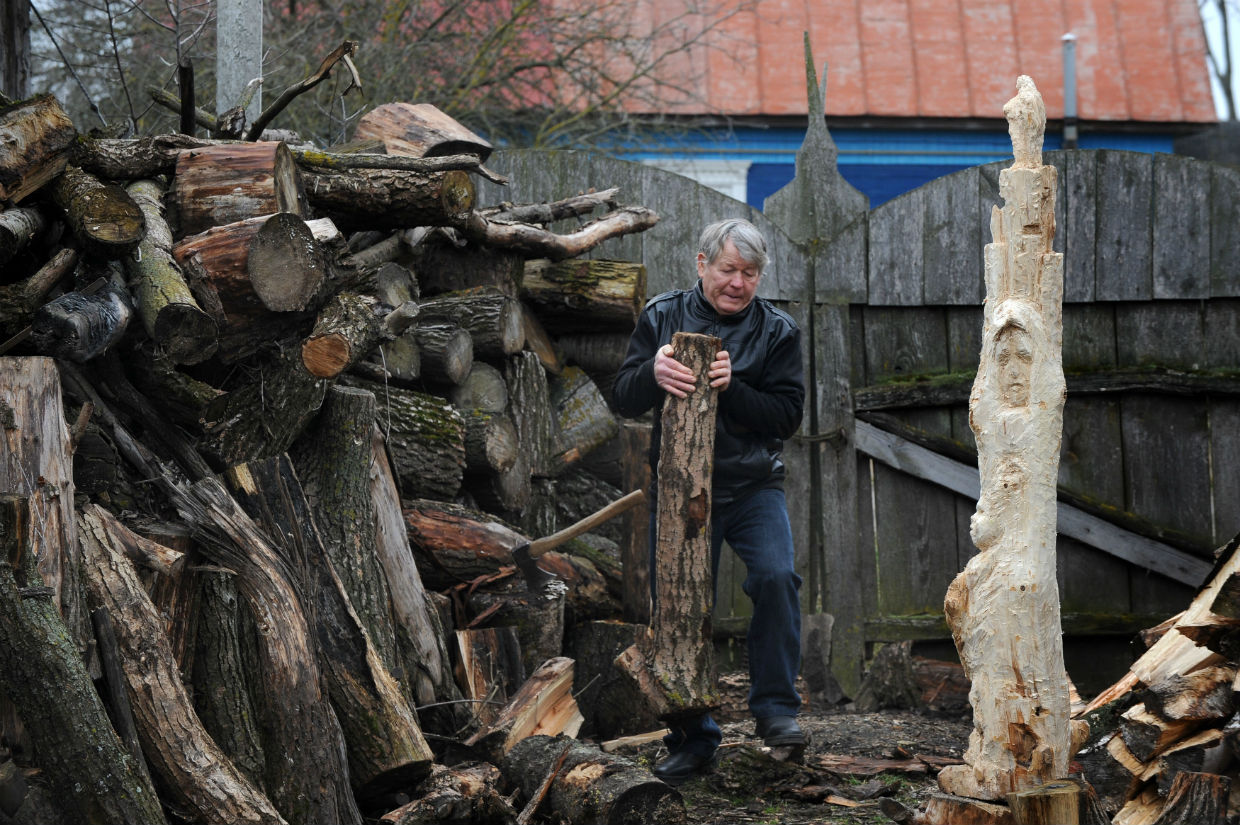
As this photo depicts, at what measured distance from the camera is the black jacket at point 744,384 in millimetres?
4191

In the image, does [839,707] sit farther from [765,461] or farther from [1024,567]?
[1024,567]

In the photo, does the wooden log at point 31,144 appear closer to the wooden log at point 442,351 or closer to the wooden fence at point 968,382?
the wooden log at point 442,351

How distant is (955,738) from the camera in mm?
4910

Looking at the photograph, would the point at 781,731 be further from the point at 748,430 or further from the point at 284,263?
the point at 284,263

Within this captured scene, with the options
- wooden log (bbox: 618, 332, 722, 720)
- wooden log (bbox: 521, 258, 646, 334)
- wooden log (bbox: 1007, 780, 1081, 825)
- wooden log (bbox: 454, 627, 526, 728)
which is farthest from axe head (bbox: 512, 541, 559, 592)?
wooden log (bbox: 1007, 780, 1081, 825)

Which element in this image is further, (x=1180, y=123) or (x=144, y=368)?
(x=1180, y=123)

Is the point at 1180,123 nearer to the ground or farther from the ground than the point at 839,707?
farther from the ground

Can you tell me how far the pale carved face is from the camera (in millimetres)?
3264

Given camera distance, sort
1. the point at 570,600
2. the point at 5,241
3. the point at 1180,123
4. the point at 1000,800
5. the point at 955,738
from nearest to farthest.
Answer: the point at 1000,800 → the point at 5,241 → the point at 955,738 → the point at 570,600 → the point at 1180,123

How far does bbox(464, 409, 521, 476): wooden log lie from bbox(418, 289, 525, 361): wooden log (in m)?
0.32

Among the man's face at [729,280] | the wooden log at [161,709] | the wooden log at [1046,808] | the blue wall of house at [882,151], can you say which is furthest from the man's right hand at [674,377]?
the blue wall of house at [882,151]

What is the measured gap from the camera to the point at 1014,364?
129 inches

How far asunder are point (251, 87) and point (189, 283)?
152 cm

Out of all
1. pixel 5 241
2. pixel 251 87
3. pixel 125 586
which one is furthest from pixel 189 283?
pixel 251 87
